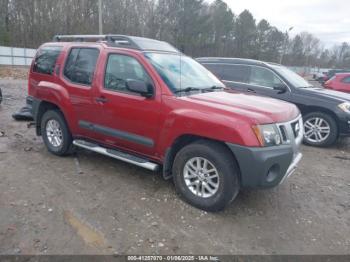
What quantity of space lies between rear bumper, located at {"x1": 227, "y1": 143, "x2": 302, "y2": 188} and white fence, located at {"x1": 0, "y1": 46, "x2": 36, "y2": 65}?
29908 millimetres

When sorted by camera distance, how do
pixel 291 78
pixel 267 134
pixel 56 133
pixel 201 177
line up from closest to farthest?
1. pixel 267 134
2. pixel 201 177
3. pixel 56 133
4. pixel 291 78

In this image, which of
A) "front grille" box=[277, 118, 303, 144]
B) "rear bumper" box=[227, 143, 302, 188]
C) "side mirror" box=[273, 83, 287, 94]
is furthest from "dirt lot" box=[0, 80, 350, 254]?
"side mirror" box=[273, 83, 287, 94]

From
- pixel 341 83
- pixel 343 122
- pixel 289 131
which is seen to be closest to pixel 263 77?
pixel 343 122

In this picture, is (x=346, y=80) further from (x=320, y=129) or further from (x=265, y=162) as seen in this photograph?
(x=265, y=162)

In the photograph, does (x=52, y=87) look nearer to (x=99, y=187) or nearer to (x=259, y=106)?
(x=99, y=187)

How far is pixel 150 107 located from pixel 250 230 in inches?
73.0

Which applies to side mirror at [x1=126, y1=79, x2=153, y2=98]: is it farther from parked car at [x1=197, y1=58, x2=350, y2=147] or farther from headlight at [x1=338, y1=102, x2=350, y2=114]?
headlight at [x1=338, y1=102, x2=350, y2=114]

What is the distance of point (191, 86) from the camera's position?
4.01 metres

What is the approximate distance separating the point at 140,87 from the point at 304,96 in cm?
458

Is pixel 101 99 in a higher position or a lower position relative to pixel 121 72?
lower

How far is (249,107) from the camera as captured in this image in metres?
3.43

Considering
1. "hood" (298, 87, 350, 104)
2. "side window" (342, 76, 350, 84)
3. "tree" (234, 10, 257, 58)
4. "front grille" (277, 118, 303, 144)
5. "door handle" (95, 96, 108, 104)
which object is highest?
"tree" (234, 10, 257, 58)

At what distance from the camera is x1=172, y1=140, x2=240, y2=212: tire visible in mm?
3297

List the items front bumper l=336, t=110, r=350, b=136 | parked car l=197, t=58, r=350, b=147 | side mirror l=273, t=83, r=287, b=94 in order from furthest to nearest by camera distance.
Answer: side mirror l=273, t=83, r=287, b=94 → parked car l=197, t=58, r=350, b=147 → front bumper l=336, t=110, r=350, b=136
